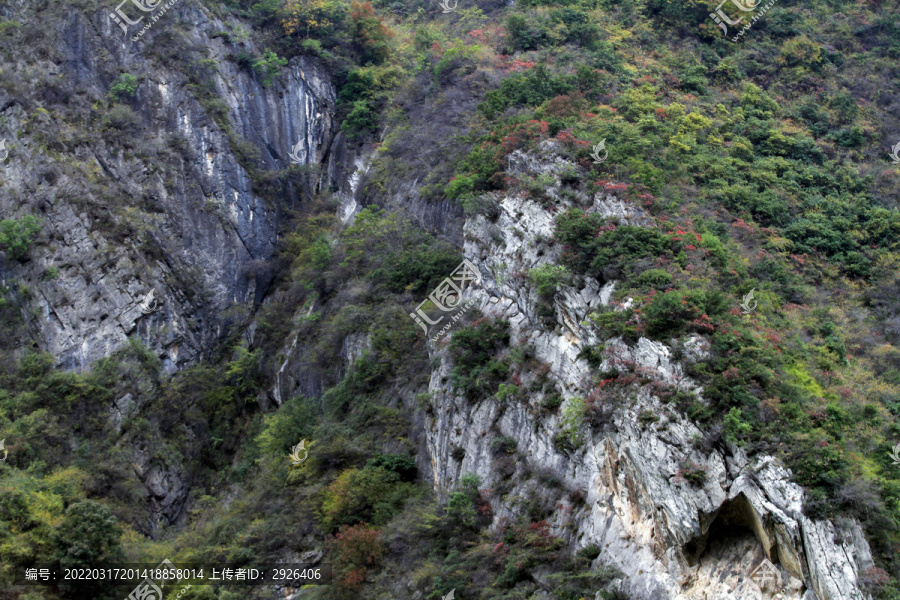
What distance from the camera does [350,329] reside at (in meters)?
19.9

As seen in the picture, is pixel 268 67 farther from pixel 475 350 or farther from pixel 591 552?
pixel 591 552

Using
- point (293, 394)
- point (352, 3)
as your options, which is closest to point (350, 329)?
point (293, 394)

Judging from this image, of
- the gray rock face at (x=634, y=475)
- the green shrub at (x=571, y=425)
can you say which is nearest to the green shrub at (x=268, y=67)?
the gray rock face at (x=634, y=475)

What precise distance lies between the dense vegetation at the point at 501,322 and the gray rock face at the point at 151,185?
703 mm

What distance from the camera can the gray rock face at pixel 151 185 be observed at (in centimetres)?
2175

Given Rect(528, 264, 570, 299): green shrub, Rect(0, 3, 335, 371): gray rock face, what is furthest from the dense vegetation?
Rect(0, 3, 335, 371): gray rock face

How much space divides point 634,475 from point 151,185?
2148cm

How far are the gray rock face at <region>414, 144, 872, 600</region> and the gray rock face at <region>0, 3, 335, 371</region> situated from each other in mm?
12399

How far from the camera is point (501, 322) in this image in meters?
15.9

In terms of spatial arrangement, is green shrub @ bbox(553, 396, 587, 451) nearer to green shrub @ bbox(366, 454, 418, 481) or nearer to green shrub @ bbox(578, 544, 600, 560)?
green shrub @ bbox(578, 544, 600, 560)

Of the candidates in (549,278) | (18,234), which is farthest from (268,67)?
(549,278)

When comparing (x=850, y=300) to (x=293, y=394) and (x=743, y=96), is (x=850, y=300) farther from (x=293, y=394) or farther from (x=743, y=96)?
(x=293, y=394)

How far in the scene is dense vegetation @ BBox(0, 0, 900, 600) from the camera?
11.8m

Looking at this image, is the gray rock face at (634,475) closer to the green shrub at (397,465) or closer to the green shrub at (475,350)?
the green shrub at (475,350)
